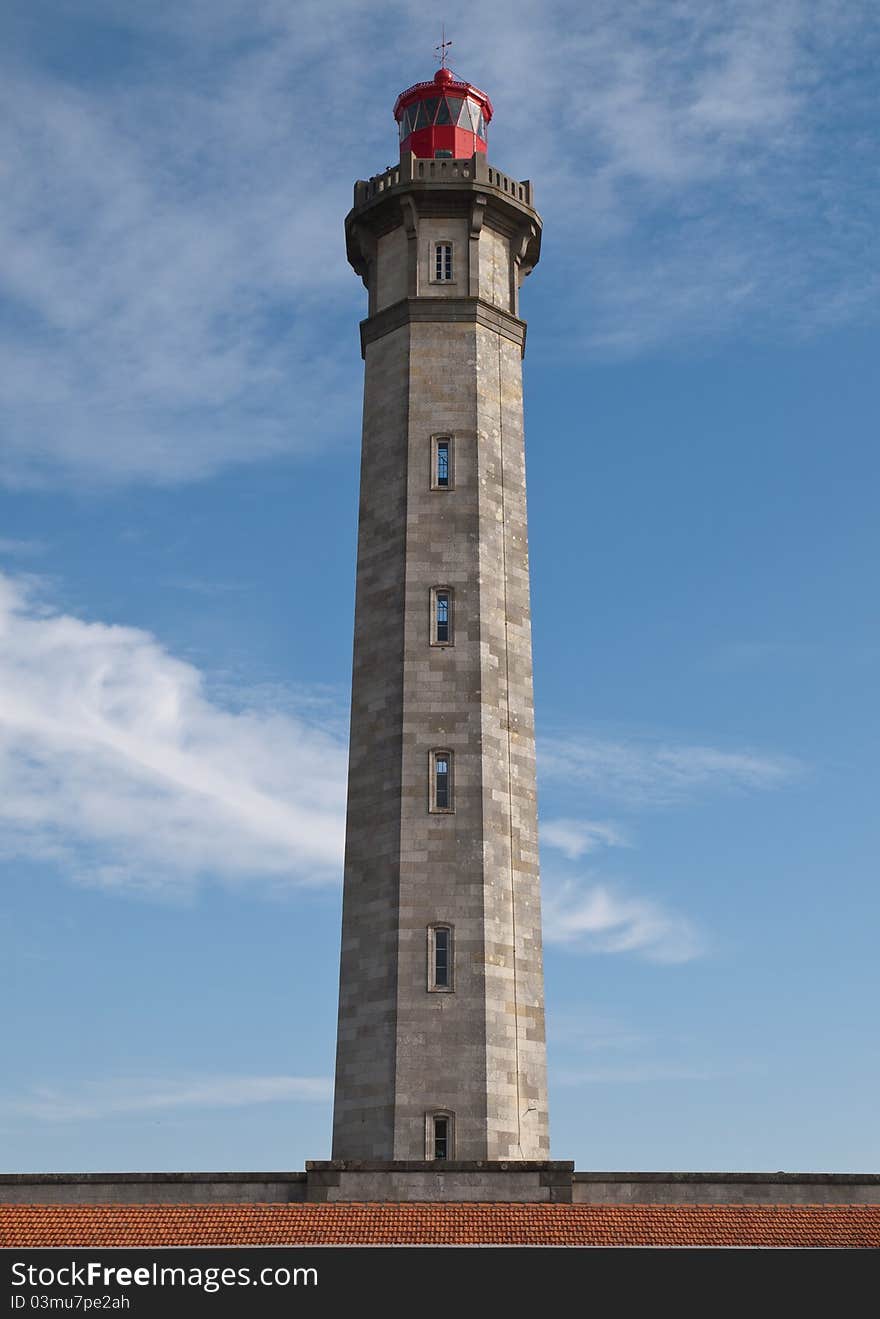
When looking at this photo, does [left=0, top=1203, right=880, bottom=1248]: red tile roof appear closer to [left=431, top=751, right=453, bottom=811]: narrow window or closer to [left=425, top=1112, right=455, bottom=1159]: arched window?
[left=425, top=1112, right=455, bottom=1159]: arched window

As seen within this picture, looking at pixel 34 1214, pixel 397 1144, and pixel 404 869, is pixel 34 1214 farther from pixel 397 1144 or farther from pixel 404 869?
pixel 404 869

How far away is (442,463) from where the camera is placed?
4378 cm

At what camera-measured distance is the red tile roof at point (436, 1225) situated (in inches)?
1164

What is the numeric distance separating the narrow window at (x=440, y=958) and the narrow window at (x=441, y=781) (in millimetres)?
3148

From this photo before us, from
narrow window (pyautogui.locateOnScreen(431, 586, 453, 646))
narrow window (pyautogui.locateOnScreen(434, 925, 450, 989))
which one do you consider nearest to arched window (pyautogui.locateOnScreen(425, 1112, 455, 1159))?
narrow window (pyautogui.locateOnScreen(434, 925, 450, 989))

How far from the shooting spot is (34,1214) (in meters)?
30.7

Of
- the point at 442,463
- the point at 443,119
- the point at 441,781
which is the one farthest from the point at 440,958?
the point at 443,119

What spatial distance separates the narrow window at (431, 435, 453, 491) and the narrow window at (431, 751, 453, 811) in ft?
25.5

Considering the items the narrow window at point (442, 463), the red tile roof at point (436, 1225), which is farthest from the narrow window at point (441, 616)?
the red tile roof at point (436, 1225)

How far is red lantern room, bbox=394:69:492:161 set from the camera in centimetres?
4841

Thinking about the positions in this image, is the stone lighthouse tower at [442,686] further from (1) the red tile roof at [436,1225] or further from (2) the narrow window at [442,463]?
(1) the red tile roof at [436,1225]

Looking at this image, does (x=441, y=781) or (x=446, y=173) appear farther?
(x=446, y=173)

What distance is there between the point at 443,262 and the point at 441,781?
15.7m

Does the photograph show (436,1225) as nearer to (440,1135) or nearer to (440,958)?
(440,1135)
